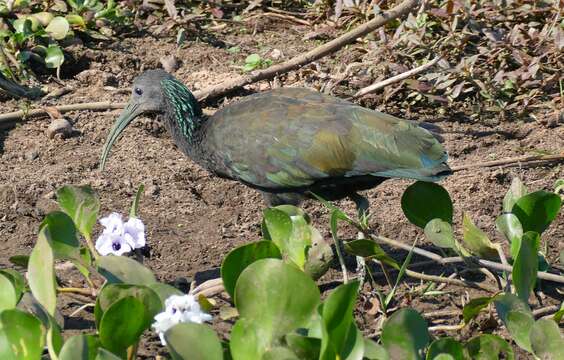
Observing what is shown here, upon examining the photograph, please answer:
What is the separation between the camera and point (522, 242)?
13.1 feet

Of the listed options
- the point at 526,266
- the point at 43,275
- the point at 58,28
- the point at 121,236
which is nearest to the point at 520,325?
the point at 526,266

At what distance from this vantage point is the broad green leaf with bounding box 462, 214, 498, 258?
4.54 meters

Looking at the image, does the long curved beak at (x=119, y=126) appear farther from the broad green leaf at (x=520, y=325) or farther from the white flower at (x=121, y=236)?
the broad green leaf at (x=520, y=325)

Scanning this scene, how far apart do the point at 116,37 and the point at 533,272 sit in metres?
4.47

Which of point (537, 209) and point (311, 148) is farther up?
point (537, 209)

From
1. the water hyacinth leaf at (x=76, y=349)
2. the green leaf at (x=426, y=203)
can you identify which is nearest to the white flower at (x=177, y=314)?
the water hyacinth leaf at (x=76, y=349)

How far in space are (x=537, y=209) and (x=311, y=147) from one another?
1258 millimetres

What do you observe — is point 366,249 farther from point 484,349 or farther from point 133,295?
point 133,295

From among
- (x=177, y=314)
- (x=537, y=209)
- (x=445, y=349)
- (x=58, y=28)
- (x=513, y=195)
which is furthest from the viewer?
(x=58, y=28)

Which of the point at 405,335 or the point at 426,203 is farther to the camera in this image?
the point at 426,203

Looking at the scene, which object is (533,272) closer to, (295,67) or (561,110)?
(561,110)

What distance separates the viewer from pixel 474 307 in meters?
4.30

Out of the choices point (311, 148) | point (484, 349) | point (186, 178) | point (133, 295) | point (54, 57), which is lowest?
point (186, 178)

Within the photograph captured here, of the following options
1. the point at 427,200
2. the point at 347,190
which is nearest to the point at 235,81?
the point at 347,190
